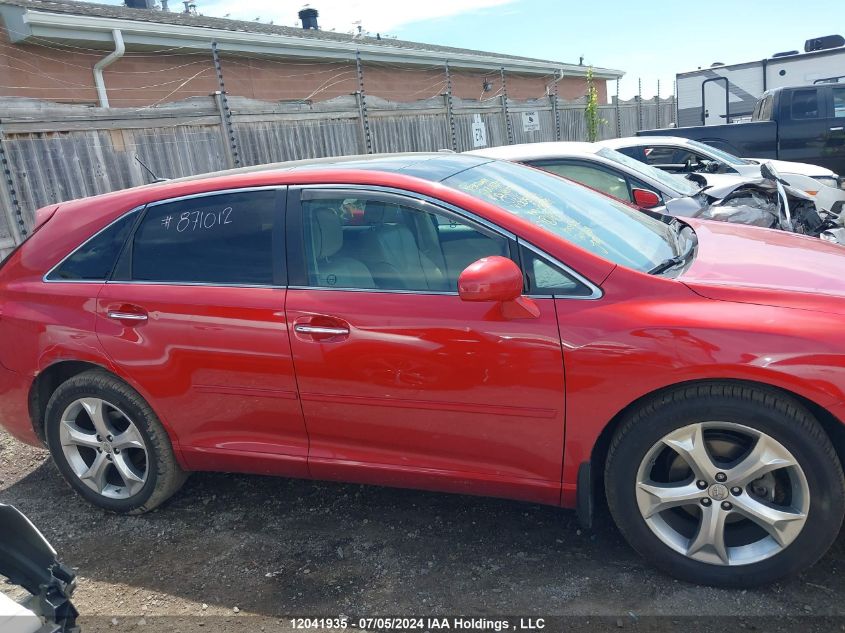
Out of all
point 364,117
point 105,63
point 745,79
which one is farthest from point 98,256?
point 745,79

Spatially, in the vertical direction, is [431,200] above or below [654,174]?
above

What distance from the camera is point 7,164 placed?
6.66 metres

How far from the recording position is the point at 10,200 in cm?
674

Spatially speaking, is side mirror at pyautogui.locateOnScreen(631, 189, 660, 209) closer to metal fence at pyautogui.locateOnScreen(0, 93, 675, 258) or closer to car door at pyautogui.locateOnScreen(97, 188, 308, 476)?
car door at pyautogui.locateOnScreen(97, 188, 308, 476)

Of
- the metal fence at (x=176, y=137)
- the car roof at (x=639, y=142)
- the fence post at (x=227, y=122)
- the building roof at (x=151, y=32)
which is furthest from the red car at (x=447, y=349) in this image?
the building roof at (x=151, y=32)

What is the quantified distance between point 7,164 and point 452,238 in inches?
227

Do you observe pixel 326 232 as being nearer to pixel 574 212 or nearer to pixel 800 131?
pixel 574 212

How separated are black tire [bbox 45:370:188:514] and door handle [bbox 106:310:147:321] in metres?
0.31

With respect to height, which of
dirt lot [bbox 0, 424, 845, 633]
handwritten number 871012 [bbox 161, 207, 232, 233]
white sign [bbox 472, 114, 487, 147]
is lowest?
dirt lot [bbox 0, 424, 845, 633]

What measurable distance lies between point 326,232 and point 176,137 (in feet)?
20.9

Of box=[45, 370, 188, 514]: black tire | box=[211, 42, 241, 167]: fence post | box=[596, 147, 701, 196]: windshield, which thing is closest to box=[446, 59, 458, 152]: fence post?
box=[211, 42, 241, 167]: fence post

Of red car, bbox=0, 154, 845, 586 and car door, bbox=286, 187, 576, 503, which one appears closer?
red car, bbox=0, 154, 845, 586

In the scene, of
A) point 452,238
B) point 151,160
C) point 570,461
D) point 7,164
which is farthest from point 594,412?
point 151,160

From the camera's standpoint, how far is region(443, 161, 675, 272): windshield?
2900 millimetres
